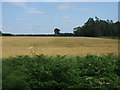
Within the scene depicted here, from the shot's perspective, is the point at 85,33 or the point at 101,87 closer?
the point at 101,87

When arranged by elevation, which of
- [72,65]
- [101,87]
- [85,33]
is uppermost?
[85,33]

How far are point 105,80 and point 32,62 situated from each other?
1.59 m

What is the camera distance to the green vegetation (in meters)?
4.82

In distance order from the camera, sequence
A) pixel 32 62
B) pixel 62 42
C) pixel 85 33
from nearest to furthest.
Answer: pixel 32 62 → pixel 85 33 → pixel 62 42

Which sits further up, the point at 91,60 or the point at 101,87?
the point at 91,60

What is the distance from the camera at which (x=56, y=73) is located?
16.7 ft

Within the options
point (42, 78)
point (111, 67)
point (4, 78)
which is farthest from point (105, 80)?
point (4, 78)

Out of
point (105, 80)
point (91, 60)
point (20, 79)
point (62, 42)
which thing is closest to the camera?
point (20, 79)

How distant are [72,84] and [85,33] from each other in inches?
265

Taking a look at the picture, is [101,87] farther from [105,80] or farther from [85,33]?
[85,33]

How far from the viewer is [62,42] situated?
12273 millimetres

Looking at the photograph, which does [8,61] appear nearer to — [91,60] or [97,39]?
[91,60]

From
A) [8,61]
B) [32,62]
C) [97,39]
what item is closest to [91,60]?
[32,62]

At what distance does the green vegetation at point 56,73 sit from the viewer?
190 inches
